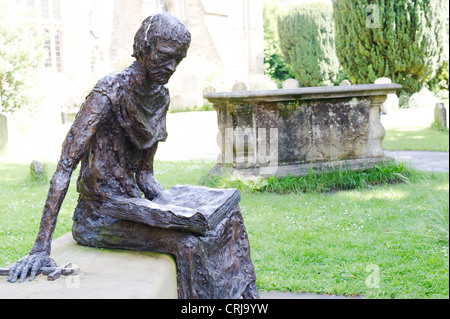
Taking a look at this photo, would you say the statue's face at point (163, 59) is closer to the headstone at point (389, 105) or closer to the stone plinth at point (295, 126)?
the stone plinth at point (295, 126)

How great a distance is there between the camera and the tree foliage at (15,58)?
1259 cm

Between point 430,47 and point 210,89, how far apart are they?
7.68 meters

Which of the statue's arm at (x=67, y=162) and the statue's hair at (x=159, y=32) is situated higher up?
the statue's hair at (x=159, y=32)

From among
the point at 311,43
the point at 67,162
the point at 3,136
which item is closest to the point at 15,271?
the point at 67,162

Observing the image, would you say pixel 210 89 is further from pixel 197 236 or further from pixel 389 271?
pixel 197 236

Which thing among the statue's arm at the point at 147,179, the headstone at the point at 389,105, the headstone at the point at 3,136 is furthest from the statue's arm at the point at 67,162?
the headstone at the point at 389,105

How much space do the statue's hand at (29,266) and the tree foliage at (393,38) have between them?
16.1 m

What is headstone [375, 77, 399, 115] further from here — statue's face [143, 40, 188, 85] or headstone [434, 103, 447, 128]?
statue's face [143, 40, 188, 85]

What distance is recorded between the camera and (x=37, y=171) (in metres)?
7.92

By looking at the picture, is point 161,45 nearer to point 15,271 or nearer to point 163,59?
point 163,59

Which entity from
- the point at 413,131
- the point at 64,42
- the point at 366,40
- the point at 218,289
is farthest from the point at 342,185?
the point at 64,42

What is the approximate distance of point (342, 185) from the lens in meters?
7.13

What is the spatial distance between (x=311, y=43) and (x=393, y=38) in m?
10.2
